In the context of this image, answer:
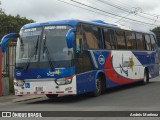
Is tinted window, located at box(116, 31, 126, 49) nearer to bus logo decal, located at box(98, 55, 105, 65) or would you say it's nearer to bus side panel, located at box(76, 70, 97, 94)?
bus logo decal, located at box(98, 55, 105, 65)

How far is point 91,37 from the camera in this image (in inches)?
662

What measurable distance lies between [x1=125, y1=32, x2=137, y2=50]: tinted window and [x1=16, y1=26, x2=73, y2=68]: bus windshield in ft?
21.9

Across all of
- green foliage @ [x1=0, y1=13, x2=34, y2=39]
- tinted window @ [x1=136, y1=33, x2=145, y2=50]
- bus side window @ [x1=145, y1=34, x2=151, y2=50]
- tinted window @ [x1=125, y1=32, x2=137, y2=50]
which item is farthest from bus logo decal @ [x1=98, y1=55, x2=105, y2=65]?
green foliage @ [x1=0, y1=13, x2=34, y2=39]

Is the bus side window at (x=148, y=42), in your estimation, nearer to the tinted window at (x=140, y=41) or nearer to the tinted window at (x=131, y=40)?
the tinted window at (x=140, y=41)

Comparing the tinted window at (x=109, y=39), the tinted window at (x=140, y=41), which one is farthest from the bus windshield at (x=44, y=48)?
the tinted window at (x=140, y=41)

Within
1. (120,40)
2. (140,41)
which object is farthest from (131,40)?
(120,40)

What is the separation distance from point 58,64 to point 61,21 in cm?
179

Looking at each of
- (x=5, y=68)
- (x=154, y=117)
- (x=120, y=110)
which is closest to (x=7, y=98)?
(x=5, y=68)

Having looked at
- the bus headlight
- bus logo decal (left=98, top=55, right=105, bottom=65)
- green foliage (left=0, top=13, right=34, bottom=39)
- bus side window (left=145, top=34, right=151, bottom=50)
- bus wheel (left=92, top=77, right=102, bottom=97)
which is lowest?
bus wheel (left=92, top=77, right=102, bottom=97)

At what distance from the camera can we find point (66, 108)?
518 inches

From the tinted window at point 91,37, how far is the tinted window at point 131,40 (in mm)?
3921

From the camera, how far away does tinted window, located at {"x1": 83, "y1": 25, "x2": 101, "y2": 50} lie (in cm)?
1625

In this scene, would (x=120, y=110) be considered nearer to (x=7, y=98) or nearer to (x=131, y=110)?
(x=131, y=110)

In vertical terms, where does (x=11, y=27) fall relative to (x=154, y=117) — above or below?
above
